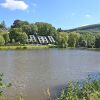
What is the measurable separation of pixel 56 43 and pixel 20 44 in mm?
32684

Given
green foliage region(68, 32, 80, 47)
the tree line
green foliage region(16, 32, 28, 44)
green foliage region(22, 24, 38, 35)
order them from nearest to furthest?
1. the tree line
2. green foliage region(16, 32, 28, 44)
3. green foliage region(68, 32, 80, 47)
4. green foliage region(22, 24, 38, 35)

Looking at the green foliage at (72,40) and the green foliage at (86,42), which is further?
the green foliage at (86,42)

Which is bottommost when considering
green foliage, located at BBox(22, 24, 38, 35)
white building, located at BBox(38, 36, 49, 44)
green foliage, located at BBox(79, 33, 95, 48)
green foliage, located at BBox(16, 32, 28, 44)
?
green foliage, located at BBox(79, 33, 95, 48)

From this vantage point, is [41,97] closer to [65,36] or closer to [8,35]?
[8,35]

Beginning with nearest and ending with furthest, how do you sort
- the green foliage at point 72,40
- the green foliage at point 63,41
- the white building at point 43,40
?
the green foliage at point 63,41
the green foliage at point 72,40
the white building at point 43,40

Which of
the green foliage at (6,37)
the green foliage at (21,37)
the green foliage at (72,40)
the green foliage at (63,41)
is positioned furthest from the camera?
the green foliage at (72,40)

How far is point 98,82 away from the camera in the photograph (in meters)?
19.4

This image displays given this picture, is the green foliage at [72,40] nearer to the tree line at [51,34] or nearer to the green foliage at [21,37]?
the tree line at [51,34]

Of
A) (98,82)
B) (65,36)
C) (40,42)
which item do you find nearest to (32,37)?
(40,42)

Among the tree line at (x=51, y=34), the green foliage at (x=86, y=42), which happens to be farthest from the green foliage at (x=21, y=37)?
the green foliage at (x=86, y=42)

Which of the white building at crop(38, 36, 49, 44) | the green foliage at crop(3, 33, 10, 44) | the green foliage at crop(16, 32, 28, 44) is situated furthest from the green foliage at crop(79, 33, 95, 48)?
the green foliage at crop(3, 33, 10, 44)

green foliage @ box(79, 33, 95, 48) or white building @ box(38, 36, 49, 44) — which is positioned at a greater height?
white building @ box(38, 36, 49, 44)

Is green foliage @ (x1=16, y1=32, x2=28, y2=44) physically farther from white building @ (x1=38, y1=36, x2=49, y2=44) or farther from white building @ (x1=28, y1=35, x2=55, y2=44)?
white building @ (x1=38, y1=36, x2=49, y2=44)

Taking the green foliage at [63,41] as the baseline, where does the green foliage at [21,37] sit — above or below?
above
